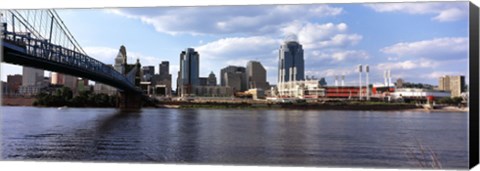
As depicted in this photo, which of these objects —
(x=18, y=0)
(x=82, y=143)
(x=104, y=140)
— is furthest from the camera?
(x=104, y=140)

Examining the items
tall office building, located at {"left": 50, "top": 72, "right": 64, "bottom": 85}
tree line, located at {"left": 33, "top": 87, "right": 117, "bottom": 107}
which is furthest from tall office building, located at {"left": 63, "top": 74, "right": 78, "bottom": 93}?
tree line, located at {"left": 33, "top": 87, "right": 117, "bottom": 107}

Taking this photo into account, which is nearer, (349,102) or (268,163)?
(268,163)

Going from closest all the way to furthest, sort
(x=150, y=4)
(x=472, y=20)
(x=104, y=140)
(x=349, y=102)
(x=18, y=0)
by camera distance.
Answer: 1. (x=472, y=20)
2. (x=150, y=4)
3. (x=18, y=0)
4. (x=104, y=140)
5. (x=349, y=102)

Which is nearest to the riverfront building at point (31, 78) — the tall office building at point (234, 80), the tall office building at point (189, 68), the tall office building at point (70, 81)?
the tall office building at point (70, 81)

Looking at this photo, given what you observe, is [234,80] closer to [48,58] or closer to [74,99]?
[74,99]

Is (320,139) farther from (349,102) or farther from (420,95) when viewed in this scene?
(349,102)

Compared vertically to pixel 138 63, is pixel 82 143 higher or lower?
lower

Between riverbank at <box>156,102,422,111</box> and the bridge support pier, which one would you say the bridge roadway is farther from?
riverbank at <box>156,102,422,111</box>

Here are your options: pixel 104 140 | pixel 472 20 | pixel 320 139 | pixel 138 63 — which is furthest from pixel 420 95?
pixel 472 20
